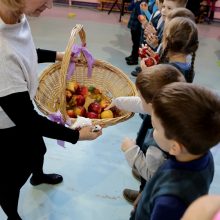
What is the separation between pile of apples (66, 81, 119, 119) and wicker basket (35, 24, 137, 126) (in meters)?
0.05

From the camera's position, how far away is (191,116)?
2.70 feet

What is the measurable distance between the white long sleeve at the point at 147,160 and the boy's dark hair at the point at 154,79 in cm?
20

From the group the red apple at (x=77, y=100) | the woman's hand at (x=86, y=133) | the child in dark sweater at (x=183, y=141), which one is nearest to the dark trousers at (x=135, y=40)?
the red apple at (x=77, y=100)

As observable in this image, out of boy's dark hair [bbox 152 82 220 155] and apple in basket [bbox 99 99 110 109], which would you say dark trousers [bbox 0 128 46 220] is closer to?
apple in basket [bbox 99 99 110 109]

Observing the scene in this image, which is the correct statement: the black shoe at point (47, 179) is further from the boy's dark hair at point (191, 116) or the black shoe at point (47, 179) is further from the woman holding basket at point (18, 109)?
the boy's dark hair at point (191, 116)

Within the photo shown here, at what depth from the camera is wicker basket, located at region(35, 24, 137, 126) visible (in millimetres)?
1582

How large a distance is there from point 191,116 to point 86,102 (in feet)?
3.79

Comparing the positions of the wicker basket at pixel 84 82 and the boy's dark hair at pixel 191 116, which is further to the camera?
the wicker basket at pixel 84 82

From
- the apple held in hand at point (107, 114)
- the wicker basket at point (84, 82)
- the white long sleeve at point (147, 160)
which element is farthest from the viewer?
A: the apple held in hand at point (107, 114)

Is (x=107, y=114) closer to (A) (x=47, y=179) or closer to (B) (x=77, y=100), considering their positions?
(B) (x=77, y=100)

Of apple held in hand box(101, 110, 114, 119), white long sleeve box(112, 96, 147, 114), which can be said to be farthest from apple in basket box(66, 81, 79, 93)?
white long sleeve box(112, 96, 147, 114)

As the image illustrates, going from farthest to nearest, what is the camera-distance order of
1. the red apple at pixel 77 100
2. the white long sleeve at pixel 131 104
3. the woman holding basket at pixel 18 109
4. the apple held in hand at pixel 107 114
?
the red apple at pixel 77 100, the apple held in hand at pixel 107 114, the white long sleeve at pixel 131 104, the woman holding basket at pixel 18 109

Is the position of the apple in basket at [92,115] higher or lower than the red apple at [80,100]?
lower

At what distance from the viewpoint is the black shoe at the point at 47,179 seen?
1.80 meters
